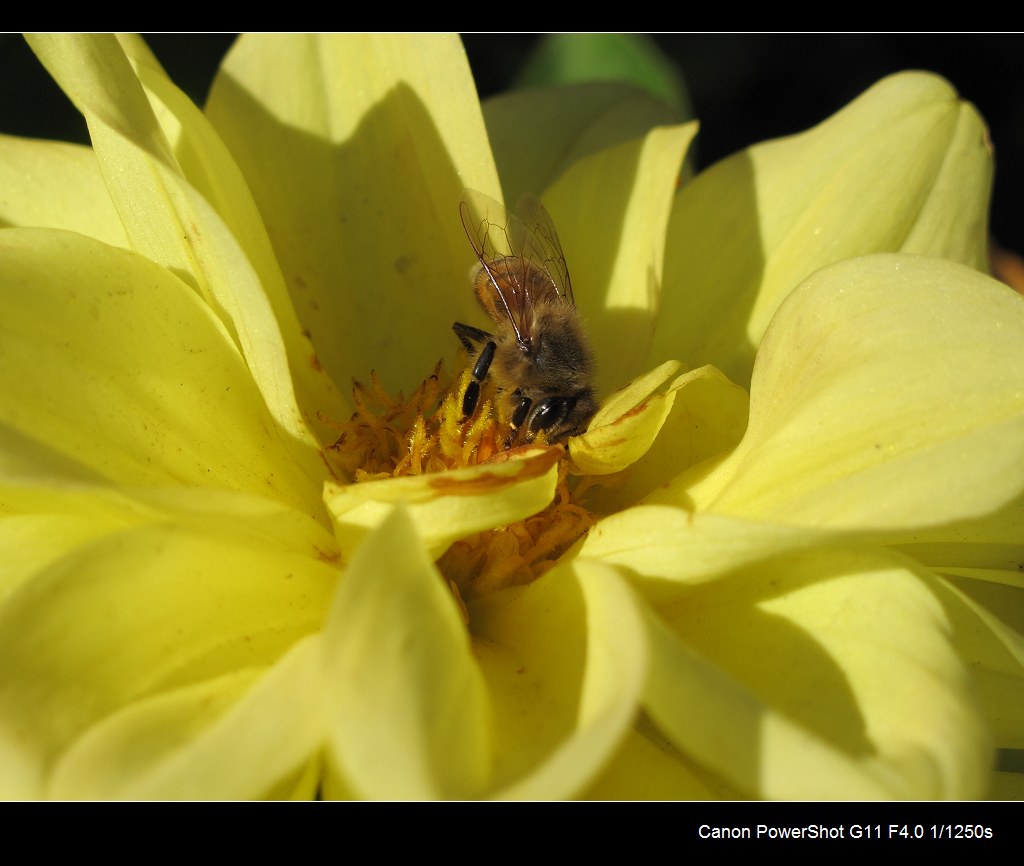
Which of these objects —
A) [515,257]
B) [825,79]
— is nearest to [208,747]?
[515,257]

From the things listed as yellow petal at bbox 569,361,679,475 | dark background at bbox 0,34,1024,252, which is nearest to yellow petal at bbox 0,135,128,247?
yellow petal at bbox 569,361,679,475

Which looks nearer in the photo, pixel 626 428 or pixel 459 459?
pixel 626 428

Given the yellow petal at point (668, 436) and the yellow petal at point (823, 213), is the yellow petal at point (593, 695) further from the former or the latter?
the yellow petal at point (823, 213)

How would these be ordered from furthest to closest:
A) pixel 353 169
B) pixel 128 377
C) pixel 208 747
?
pixel 353 169
pixel 128 377
pixel 208 747

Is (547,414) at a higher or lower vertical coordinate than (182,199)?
lower

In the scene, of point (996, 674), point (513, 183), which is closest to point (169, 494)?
point (996, 674)

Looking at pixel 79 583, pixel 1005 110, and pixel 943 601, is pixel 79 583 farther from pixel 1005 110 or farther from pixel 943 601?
pixel 1005 110

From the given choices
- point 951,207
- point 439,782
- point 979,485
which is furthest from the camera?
point 951,207

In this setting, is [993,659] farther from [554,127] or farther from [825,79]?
[825,79]
